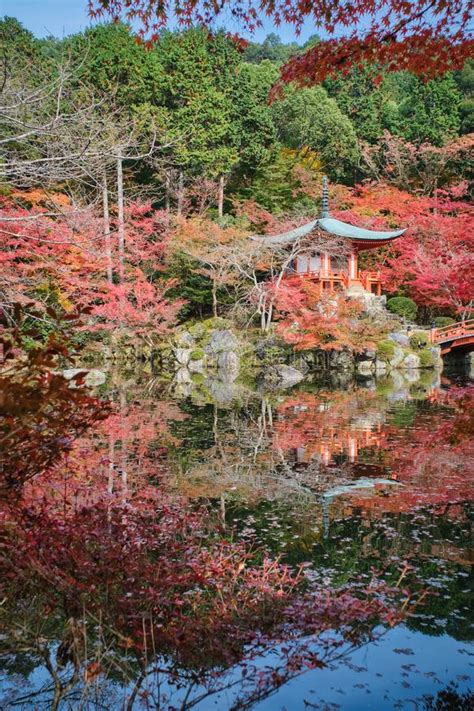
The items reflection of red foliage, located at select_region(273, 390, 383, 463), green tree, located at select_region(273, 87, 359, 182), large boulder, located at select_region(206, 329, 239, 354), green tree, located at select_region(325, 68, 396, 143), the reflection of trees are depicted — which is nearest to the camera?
the reflection of trees

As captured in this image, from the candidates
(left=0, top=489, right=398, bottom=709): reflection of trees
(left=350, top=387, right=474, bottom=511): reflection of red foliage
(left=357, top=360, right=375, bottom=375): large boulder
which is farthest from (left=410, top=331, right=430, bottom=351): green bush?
(left=0, top=489, right=398, bottom=709): reflection of trees

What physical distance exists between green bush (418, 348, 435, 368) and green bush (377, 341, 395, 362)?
1.08 metres

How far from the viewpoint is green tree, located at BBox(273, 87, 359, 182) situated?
25469 mm

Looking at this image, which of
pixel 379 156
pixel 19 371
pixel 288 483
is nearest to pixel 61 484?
pixel 288 483

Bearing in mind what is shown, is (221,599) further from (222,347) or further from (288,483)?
(222,347)

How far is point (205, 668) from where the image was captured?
2.45 meters

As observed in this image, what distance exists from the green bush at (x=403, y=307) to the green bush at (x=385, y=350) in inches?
157

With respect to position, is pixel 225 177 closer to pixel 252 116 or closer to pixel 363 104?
pixel 252 116

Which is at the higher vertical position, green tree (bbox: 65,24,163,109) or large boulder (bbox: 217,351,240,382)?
green tree (bbox: 65,24,163,109)

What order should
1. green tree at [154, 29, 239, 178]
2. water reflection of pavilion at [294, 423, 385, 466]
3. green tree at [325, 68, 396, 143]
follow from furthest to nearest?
1. green tree at [325, 68, 396, 143]
2. green tree at [154, 29, 239, 178]
3. water reflection of pavilion at [294, 423, 385, 466]

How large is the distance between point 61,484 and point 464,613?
321 cm

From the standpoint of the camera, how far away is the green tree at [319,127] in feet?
83.6

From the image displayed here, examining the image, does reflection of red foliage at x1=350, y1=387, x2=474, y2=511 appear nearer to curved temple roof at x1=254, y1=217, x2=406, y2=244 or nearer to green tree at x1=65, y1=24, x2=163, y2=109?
curved temple roof at x1=254, y1=217, x2=406, y2=244

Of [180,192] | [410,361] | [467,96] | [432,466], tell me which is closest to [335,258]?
[410,361]
